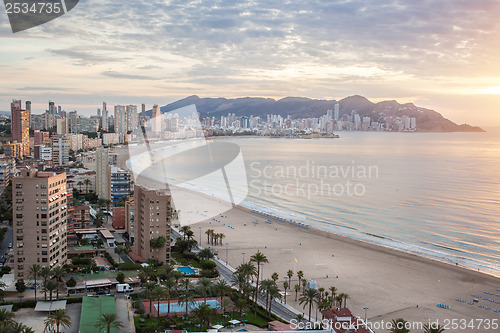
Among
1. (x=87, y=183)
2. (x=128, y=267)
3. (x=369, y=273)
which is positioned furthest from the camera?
(x=87, y=183)

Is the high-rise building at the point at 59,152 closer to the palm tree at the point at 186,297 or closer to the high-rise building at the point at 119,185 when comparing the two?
the high-rise building at the point at 119,185

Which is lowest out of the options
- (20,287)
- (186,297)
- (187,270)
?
(187,270)

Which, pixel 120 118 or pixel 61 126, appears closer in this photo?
pixel 61 126

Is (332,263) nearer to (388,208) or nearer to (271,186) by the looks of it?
(388,208)

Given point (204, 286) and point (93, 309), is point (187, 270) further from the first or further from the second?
point (93, 309)

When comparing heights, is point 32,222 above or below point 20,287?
above

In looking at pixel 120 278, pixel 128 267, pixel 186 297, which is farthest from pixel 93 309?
pixel 128 267

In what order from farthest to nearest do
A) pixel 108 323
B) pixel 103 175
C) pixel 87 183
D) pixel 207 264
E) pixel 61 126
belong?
pixel 61 126 < pixel 87 183 < pixel 103 175 < pixel 207 264 < pixel 108 323
